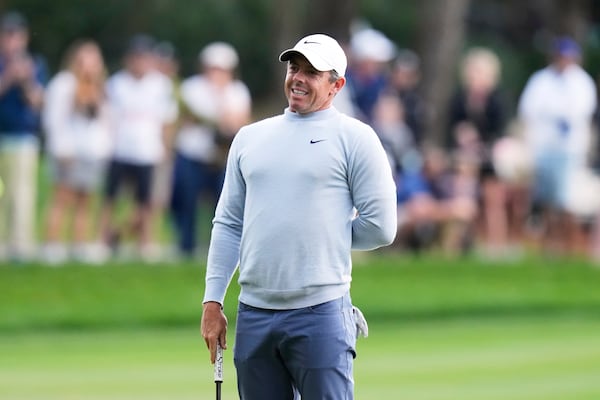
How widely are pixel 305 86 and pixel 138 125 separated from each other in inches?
455

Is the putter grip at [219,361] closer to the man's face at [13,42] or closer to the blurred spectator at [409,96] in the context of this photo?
the man's face at [13,42]

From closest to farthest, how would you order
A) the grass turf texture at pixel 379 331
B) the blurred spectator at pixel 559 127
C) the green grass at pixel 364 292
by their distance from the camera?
the grass turf texture at pixel 379 331, the green grass at pixel 364 292, the blurred spectator at pixel 559 127

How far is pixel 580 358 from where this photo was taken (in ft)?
46.3

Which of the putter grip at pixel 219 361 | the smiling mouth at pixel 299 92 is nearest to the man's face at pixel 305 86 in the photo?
the smiling mouth at pixel 299 92

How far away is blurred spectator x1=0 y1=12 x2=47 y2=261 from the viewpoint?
1688 centimetres

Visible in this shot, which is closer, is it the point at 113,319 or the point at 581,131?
the point at 113,319

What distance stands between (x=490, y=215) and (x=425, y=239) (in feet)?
3.70

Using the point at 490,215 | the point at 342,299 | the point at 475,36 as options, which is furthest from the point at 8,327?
the point at 475,36

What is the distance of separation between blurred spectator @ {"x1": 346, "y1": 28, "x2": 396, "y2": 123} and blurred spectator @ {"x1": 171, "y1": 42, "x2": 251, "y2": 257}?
4.27 feet

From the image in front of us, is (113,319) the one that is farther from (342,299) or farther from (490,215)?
(342,299)

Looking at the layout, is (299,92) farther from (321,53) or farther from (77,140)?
(77,140)

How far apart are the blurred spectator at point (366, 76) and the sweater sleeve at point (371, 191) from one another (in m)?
12.1

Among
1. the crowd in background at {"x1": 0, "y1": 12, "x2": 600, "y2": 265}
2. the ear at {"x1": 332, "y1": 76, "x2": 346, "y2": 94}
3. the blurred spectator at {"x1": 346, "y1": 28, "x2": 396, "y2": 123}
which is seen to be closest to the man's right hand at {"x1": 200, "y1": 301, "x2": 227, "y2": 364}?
the ear at {"x1": 332, "y1": 76, "x2": 346, "y2": 94}

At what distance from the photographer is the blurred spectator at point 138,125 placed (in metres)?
17.9
